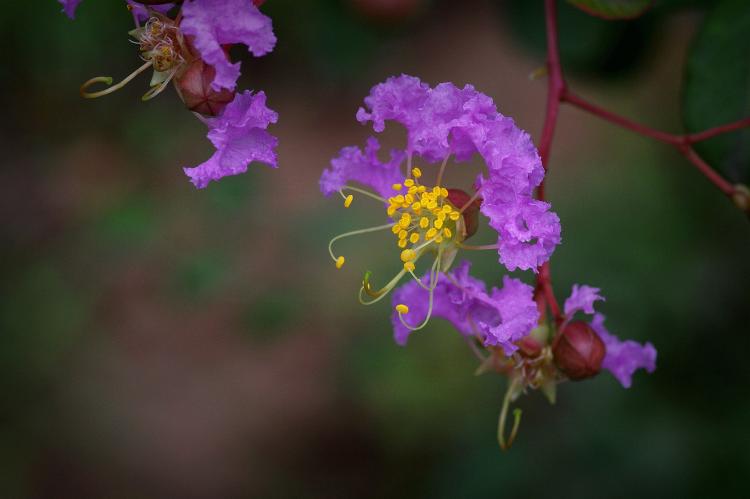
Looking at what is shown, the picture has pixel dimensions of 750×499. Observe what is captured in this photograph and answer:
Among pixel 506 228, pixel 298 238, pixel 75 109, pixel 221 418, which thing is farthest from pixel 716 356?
pixel 75 109

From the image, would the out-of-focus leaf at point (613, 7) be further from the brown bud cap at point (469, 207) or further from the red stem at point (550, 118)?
the brown bud cap at point (469, 207)

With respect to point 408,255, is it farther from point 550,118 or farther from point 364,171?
point 550,118

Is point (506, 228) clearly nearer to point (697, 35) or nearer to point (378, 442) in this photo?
point (697, 35)

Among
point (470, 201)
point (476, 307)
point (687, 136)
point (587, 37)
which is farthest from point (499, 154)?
point (587, 37)

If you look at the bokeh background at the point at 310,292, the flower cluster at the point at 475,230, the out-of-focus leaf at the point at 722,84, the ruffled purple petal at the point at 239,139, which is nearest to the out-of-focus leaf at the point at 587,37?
the bokeh background at the point at 310,292

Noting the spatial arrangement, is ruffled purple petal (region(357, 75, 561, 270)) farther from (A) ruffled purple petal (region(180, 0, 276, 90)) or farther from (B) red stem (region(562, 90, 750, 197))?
(B) red stem (region(562, 90, 750, 197))


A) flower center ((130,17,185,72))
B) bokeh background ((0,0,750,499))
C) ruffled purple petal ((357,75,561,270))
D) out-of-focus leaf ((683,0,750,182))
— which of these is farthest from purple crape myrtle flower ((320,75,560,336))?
bokeh background ((0,0,750,499))
